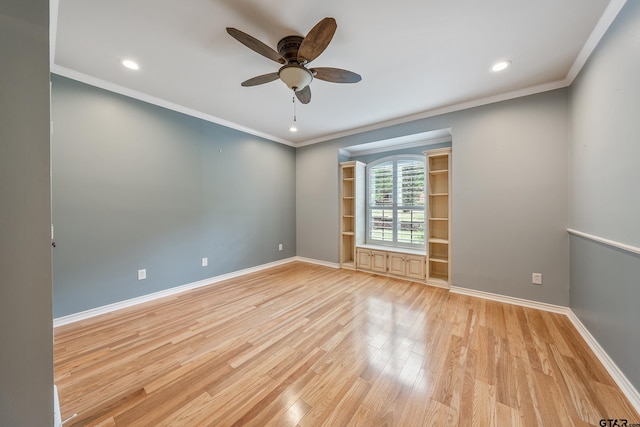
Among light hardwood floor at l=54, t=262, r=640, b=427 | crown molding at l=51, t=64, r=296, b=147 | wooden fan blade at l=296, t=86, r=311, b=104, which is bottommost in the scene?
light hardwood floor at l=54, t=262, r=640, b=427

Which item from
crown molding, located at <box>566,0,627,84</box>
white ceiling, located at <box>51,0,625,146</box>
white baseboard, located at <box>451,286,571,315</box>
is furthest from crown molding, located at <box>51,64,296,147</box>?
white baseboard, located at <box>451,286,571,315</box>

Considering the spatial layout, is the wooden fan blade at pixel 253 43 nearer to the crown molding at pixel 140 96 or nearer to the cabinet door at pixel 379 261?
the crown molding at pixel 140 96

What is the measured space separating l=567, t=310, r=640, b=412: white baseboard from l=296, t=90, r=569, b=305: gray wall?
0.57 m

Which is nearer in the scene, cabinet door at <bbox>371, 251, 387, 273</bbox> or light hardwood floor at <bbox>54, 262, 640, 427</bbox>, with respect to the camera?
light hardwood floor at <bbox>54, 262, 640, 427</bbox>

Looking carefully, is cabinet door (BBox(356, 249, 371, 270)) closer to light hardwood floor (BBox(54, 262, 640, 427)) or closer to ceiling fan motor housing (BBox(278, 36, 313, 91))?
light hardwood floor (BBox(54, 262, 640, 427))

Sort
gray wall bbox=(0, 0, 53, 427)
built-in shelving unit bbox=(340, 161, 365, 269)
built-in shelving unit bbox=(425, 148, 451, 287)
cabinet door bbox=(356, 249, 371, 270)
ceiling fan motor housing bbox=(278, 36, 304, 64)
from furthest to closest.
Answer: built-in shelving unit bbox=(340, 161, 365, 269), cabinet door bbox=(356, 249, 371, 270), built-in shelving unit bbox=(425, 148, 451, 287), ceiling fan motor housing bbox=(278, 36, 304, 64), gray wall bbox=(0, 0, 53, 427)

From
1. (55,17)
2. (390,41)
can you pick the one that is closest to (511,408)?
(390,41)

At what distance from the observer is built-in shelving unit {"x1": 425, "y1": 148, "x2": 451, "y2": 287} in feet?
11.7

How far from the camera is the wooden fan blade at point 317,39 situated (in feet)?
4.80

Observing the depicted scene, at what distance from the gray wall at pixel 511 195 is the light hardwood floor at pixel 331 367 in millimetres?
471

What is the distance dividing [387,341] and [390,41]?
8.87 feet

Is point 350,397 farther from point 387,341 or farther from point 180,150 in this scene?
point 180,150

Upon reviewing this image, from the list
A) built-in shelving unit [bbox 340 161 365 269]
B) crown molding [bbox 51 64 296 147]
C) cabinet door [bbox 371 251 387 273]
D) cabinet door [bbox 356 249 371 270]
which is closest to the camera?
crown molding [bbox 51 64 296 147]

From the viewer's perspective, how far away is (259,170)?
4.30m
